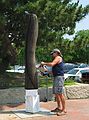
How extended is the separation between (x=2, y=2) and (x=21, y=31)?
1.62 m

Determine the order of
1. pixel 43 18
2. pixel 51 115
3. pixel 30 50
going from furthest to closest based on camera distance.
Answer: pixel 43 18
pixel 30 50
pixel 51 115

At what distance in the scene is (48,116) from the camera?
32.8 feet

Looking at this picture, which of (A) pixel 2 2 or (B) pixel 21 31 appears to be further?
(B) pixel 21 31

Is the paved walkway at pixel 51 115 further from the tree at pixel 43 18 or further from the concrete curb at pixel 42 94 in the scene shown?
the tree at pixel 43 18

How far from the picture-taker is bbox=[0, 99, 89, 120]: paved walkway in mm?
9844

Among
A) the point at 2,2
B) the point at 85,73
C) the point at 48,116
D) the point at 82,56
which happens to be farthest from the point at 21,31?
the point at 82,56

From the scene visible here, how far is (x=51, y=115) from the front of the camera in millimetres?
10109

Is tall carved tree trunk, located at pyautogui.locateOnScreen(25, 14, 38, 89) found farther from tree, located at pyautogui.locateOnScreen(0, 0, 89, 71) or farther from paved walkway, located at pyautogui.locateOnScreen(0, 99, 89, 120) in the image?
tree, located at pyautogui.locateOnScreen(0, 0, 89, 71)

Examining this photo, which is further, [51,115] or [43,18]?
[43,18]

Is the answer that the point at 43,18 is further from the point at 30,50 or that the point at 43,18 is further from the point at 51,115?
the point at 51,115

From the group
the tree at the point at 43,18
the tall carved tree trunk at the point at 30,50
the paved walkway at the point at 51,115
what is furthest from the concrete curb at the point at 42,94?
the tree at the point at 43,18

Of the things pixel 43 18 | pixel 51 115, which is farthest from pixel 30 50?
pixel 43 18

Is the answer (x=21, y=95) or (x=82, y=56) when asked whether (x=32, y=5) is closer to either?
(x=21, y=95)

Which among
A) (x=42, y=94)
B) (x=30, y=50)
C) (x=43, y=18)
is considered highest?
(x=43, y=18)
